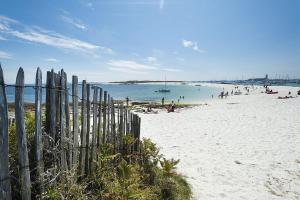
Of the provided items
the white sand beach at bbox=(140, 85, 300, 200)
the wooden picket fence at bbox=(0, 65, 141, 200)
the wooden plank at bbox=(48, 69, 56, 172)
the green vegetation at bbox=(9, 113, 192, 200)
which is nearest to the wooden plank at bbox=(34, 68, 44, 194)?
the wooden picket fence at bbox=(0, 65, 141, 200)

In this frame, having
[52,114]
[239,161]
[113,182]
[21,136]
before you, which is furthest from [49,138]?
[239,161]

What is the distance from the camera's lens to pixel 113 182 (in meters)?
4.77

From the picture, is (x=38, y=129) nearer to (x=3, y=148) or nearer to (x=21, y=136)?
(x=21, y=136)

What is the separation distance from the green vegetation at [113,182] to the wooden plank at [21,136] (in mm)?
323

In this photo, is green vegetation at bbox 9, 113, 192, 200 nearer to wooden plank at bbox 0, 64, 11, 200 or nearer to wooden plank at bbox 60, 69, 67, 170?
wooden plank at bbox 60, 69, 67, 170

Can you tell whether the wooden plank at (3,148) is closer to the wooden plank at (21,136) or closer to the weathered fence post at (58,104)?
the wooden plank at (21,136)

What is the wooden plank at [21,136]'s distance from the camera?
299cm

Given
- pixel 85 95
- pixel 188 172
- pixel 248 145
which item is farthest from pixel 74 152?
pixel 248 145

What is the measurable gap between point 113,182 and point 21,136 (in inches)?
84.7

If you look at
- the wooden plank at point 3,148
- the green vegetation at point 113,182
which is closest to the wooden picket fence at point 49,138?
the wooden plank at point 3,148

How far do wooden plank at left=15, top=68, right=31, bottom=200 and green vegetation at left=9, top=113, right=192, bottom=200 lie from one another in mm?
323

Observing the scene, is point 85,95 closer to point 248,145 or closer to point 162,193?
point 162,193

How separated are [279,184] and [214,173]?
5.37 feet

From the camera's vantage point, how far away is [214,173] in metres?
7.59
